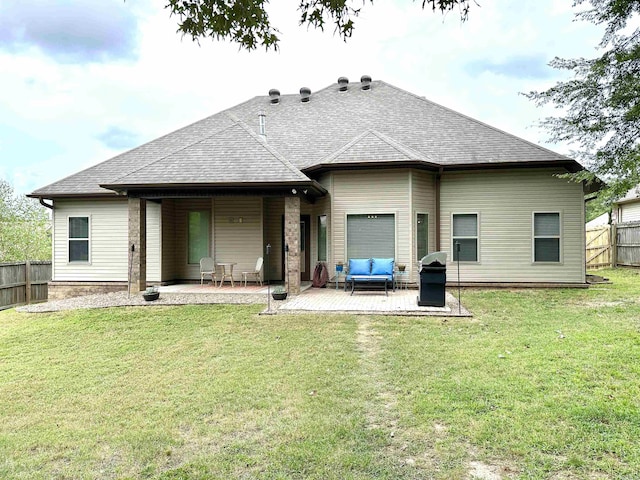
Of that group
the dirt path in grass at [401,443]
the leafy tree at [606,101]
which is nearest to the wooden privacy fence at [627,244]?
the leafy tree at [606,101]

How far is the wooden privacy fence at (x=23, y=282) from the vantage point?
45.0 feet

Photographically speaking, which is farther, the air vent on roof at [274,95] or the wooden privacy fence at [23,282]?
the air vent on roof at [274,95]

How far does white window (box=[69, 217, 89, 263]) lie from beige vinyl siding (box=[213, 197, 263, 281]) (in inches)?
165

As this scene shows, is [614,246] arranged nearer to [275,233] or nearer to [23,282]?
[275,233]

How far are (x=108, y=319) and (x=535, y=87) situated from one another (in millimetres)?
10988

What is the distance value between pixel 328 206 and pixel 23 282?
11.1 metres

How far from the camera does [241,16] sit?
3.72 m

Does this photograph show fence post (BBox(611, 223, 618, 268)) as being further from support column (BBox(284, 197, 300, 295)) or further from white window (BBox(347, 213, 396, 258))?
support column (BBox(284, 197, 300, 295))

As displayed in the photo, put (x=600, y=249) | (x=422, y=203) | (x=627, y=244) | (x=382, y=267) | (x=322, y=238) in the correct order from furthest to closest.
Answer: (x=600, y=249) → (x=627, y=244) → (x=322, y=238) → (x=422, y=203) → (x=382, y=267)

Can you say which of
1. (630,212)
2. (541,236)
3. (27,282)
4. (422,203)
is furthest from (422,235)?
(630,212)

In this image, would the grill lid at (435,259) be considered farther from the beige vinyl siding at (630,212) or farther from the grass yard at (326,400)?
the beige vinyl siding at (630,212)

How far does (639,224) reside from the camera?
17.7 metres

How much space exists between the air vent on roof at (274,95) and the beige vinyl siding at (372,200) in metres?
7.13

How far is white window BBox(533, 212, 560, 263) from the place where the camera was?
11.8 m
